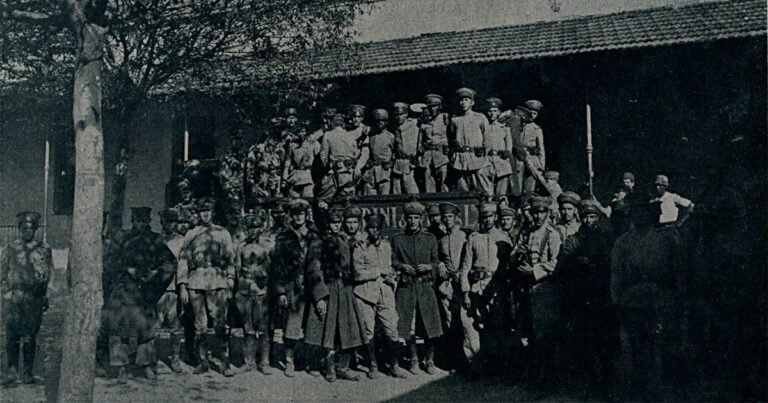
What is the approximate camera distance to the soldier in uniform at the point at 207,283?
6859 mm

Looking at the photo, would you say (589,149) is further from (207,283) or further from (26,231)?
(26,231)

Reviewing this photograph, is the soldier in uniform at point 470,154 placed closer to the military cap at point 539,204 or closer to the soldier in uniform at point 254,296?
the military cap at point 539,204

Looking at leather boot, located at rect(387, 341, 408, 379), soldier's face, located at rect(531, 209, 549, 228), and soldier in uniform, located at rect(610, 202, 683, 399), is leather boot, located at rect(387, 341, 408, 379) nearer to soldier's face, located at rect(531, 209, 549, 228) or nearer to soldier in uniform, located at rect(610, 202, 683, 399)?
soldier's face, located at rect(531, 209, 549, 228)

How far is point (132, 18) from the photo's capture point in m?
6.59

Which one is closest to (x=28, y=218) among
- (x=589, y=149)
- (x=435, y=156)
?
(x=435, y=156)

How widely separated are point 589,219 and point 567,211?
0.48 m

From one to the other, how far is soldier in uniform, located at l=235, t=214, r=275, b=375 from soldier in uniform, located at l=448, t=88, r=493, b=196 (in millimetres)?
3009

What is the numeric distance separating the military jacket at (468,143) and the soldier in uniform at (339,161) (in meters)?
1.46

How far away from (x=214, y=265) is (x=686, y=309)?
4730mm

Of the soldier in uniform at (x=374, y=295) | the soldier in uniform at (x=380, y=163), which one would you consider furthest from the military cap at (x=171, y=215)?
the soldier in uniform at (x=380, y=163)

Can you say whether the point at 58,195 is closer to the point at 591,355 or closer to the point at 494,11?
the point at 494,11

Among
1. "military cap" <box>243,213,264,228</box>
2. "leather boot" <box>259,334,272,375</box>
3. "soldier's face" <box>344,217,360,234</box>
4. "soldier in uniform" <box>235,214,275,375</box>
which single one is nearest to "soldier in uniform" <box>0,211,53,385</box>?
"soldier in uniform" <box>235,214,275,375</box>

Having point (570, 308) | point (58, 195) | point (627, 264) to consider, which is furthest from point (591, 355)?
point (58, 195)

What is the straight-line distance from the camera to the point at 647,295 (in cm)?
549
